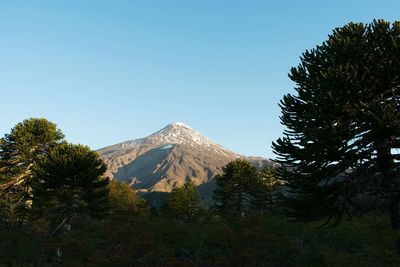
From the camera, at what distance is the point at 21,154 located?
33.9 m

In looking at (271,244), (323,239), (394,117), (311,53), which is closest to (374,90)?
(394,117)

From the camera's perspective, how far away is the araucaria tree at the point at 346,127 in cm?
1401

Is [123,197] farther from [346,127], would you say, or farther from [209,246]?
[346,127]

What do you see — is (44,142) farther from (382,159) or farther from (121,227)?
(382,159)

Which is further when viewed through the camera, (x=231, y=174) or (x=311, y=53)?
(x=231, y=174)

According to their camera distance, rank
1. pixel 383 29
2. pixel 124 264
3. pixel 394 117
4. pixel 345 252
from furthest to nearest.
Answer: pixel 345 252
pixel 383 29
pixel 394 117
pixel 124 264

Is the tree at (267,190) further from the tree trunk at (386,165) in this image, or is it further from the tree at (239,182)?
the tree trunk at (386,165)

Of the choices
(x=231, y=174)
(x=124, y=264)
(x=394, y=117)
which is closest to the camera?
(x=124, y=264)

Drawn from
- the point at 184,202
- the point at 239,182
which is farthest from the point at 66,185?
the point at 184,202

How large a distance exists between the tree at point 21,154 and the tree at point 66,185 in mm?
3143

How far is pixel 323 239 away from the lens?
72.2ft

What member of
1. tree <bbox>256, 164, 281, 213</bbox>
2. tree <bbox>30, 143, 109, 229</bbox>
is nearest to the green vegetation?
tree <bbox>30, 143, 109, 229</bbox>

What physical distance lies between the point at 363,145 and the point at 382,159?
4.05 ft

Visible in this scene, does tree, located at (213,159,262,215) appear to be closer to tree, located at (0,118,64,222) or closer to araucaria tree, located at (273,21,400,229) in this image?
tree, located at (0,118,64,222)
